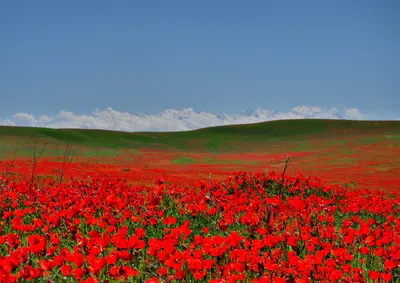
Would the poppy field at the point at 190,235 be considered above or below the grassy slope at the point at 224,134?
below

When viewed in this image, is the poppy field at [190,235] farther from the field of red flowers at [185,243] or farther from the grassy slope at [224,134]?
the grassy slope at [224,134]

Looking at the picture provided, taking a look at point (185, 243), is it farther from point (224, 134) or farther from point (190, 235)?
point (224, 134)

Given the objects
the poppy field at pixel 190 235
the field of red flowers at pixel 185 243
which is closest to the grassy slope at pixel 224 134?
the poppy field at pixel 190 235

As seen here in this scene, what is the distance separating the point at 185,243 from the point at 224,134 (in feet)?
240

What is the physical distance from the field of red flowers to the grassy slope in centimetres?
5561

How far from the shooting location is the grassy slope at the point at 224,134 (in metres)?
66.7

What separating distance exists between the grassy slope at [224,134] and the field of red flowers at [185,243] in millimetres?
55608

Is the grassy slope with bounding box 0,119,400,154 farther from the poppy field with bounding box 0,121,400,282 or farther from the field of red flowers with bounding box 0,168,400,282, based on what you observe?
the field of red flowers with bounding box 0,168,400,282

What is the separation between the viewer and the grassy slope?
2625 inches

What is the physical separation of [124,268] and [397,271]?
3.17 m

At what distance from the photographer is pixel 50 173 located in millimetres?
20141

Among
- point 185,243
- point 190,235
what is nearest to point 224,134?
point 190,235

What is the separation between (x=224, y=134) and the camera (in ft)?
260

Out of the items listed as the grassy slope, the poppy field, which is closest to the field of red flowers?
the poppy field
